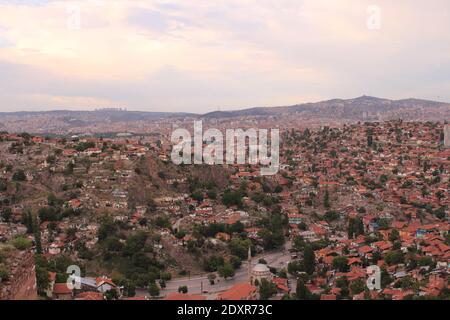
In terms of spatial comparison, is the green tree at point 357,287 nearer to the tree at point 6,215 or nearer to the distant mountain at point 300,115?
the tree at point 6,215

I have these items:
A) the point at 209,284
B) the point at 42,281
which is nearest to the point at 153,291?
the point at 209,284

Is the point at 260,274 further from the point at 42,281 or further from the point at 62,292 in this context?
the point at 42,281

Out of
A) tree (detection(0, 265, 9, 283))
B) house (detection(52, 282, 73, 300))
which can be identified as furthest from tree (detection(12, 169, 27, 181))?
tree (detection(0, 265, 9, 283))

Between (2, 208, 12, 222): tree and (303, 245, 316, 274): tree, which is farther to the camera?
(2, 208, 12, 222): tree

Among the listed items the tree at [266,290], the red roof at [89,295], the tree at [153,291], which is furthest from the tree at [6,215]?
the tree at [266,290]

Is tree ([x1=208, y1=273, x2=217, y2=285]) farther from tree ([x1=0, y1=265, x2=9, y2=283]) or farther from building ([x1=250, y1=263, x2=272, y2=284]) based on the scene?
tree ([x1=0, y1=265, x2=9, y2=283])

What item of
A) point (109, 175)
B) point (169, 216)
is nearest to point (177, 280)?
point (169, 216)

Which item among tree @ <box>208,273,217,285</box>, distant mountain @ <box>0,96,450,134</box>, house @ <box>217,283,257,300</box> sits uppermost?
distant mountain @ <box>0,96,450,134</box>
